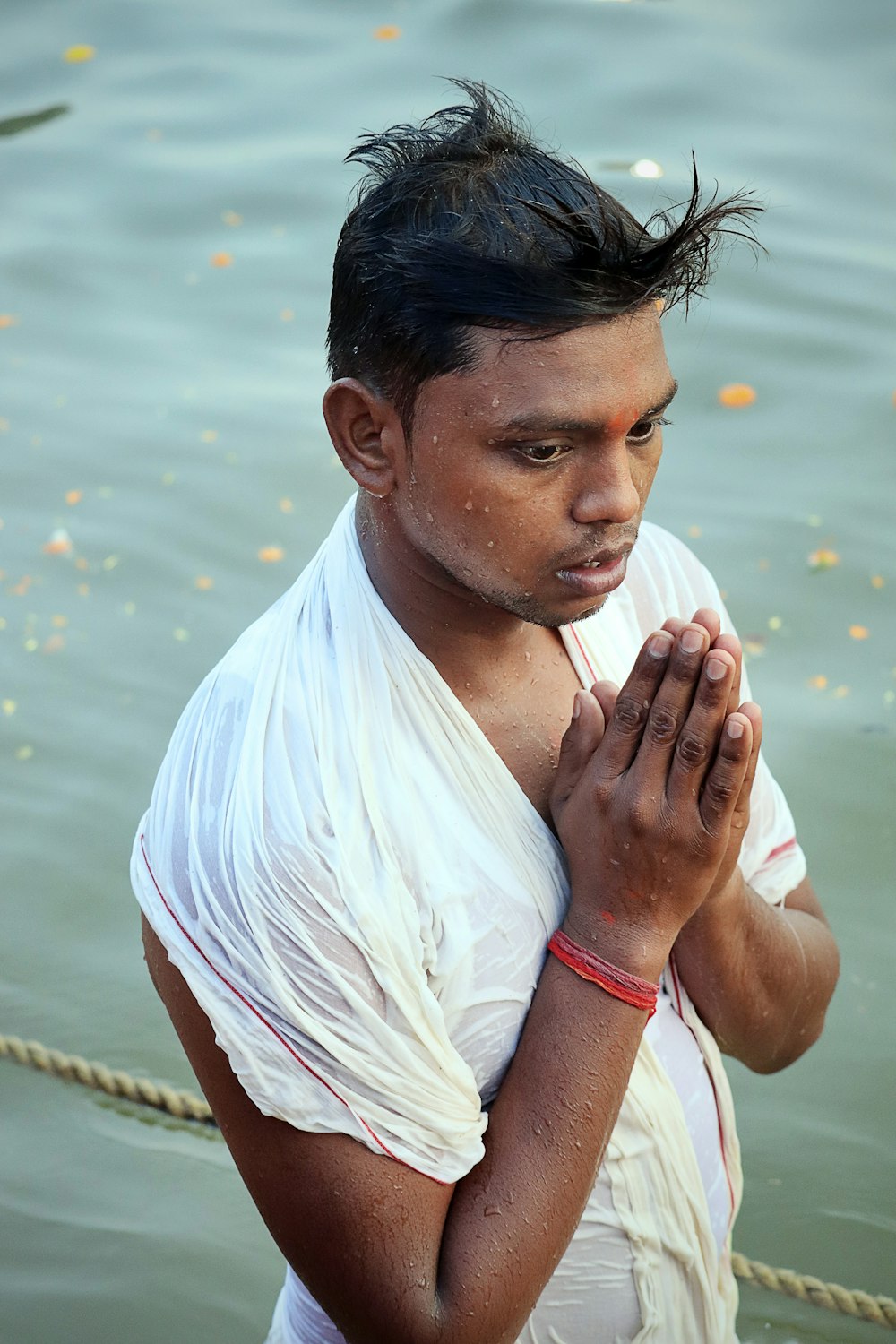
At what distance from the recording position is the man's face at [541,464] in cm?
162

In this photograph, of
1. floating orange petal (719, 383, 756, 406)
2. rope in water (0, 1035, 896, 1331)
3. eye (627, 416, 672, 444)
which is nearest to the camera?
eye (627, 416, 672, 444)

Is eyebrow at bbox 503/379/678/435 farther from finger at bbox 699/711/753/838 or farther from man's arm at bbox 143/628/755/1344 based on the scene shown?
finger at bbox 699/711/753/838

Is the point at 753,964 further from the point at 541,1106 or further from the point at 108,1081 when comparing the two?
the point at 108,1081

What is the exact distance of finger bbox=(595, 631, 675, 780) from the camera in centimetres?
172

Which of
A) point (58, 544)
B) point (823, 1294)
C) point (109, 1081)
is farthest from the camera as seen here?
point (58, 544)

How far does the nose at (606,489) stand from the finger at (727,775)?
0.27 metres

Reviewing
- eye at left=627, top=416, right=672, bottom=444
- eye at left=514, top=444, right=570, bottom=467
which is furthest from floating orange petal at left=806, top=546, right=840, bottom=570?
eye at left=514, top=444, right=570, bottom=467

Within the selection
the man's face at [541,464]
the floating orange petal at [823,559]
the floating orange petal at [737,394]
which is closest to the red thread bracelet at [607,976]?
the man's face at [541,464]

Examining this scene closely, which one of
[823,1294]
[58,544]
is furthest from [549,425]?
[58,544]

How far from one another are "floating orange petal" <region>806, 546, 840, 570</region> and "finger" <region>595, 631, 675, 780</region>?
2972mm

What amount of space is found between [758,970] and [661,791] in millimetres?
494

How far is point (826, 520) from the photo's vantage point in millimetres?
4688

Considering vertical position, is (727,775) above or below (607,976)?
above

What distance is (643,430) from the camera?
1718 mm
